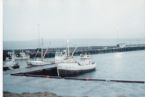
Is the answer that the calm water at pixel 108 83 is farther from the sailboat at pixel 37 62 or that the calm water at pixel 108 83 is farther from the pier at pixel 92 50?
the sailboat at pixel 37 62

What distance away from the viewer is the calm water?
261 centimetres

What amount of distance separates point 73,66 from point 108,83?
1.24 feet

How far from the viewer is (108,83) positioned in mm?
2658

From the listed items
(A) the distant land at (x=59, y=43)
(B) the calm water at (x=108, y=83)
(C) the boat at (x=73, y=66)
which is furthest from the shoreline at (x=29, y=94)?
(A) the distant land at (x=59, y=43)

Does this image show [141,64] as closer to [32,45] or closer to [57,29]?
[57,29]

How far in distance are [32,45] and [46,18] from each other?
31 cm

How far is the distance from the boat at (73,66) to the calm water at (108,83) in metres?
0.06

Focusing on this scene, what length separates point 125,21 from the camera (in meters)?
2.76

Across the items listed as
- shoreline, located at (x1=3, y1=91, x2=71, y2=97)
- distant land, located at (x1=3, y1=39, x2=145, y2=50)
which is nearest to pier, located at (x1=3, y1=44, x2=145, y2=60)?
distant land, located at (x1=3, y1=39, x2=145, y2=50)

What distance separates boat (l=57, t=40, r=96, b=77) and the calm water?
58mm

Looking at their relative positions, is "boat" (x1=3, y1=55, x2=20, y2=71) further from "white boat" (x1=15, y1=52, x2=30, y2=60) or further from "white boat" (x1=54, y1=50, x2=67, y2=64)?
"white boat" (x1=54, y1=50, x2=67, y2=64)

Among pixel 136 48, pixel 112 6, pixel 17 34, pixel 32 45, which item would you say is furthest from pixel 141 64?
pixel 17 34

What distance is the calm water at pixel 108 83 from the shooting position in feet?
8.55

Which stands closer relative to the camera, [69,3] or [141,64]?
[141,64]
